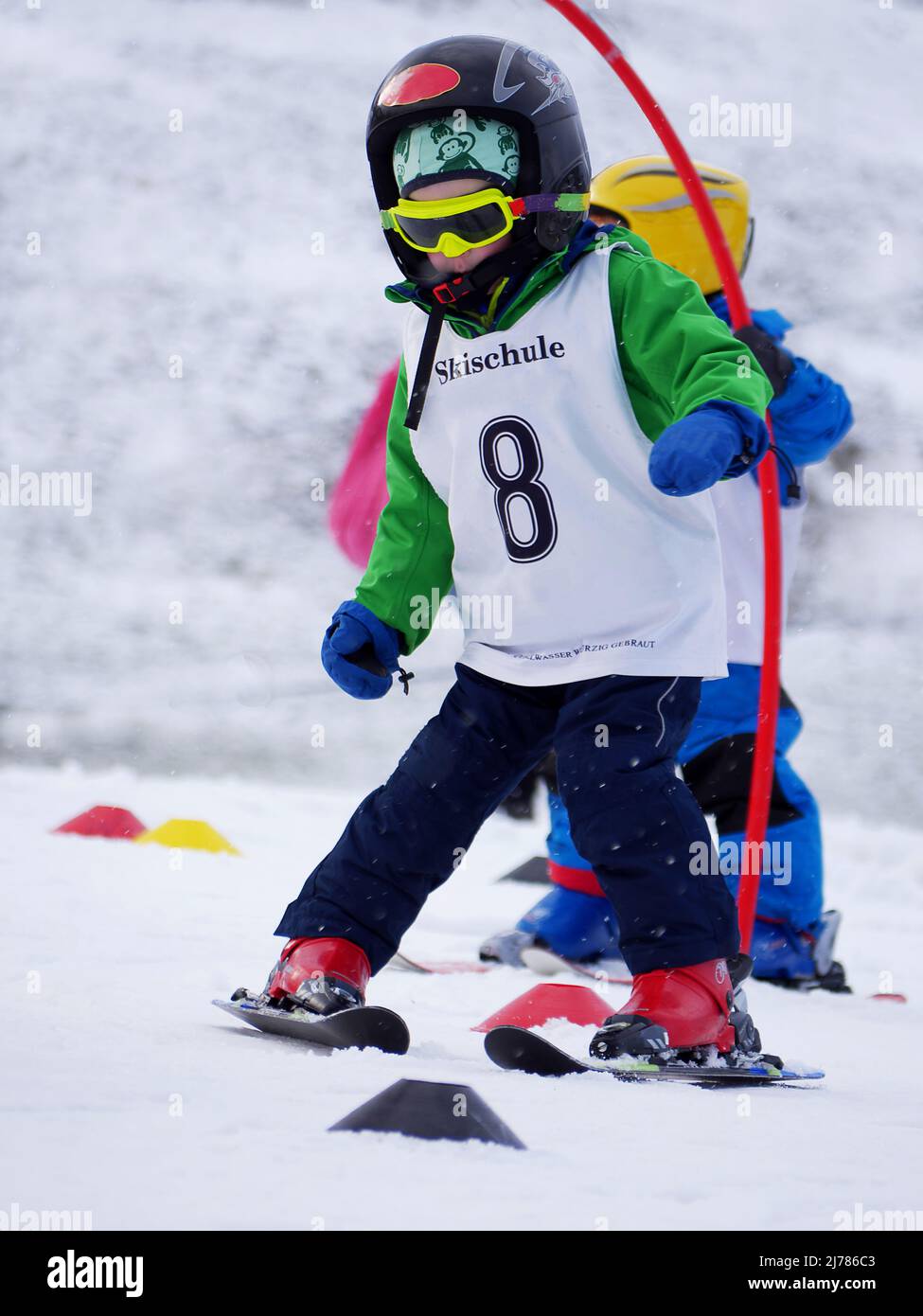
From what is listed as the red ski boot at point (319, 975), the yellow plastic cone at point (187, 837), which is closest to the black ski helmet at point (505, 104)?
the red ski boot at point (319, 975)

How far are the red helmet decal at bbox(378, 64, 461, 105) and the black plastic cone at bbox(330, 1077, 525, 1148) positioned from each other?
131 cm

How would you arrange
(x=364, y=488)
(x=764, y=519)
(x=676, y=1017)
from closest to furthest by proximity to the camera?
(x=676, y=1017), (x=764, y=519), (x=364, y=488)

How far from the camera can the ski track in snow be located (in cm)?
114

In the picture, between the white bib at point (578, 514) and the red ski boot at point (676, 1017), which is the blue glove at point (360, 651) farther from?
the red ski boot at point (676, 1017)

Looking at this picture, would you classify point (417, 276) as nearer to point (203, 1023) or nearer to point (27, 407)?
point (203, 1023)

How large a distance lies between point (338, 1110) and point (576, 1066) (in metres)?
0.41

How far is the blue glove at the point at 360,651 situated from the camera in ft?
7.11

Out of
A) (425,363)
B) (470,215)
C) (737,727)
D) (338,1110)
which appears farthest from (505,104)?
(737,727)

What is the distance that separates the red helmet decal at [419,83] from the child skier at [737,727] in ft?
3.46

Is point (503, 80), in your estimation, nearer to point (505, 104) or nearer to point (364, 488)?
point (505, 104)

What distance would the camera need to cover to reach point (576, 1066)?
1723 millimetres
